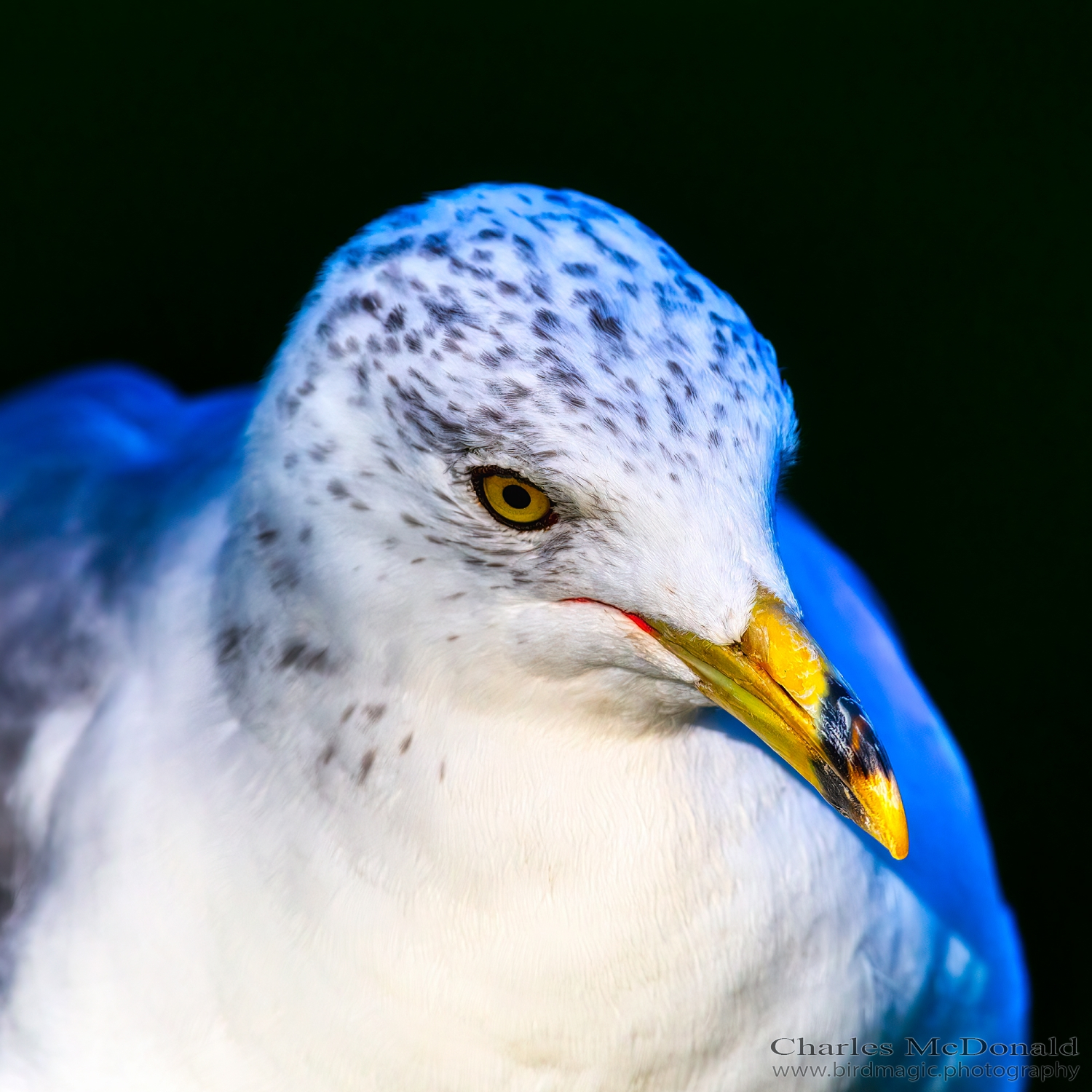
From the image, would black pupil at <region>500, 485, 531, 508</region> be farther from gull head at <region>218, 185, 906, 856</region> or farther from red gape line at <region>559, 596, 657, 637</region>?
red gape line at <region>559, 596, 657, 637</region>

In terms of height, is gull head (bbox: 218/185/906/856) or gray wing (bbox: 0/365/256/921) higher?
gull head (bbox: 218/185/906/856)

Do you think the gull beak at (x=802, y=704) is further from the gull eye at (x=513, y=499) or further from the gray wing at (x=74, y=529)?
the gray wing at (x=74, y=529)

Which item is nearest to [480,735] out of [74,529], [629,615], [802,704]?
[629,615]

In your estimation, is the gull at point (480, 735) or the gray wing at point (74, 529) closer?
the gull at point (480, 735)

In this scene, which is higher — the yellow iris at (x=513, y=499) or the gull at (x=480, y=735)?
the yellow iris at (x=513, y=499)

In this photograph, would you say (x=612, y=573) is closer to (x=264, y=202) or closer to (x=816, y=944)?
(x=816, y=944)

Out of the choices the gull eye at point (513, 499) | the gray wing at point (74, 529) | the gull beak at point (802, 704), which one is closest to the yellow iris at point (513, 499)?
the gull eye at point (513, 499)

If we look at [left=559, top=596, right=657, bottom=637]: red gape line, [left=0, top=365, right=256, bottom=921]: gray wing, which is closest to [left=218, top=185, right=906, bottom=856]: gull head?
[left=559, top=596, right=657, bottom=637]: red gape line

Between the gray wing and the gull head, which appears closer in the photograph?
the gull head
